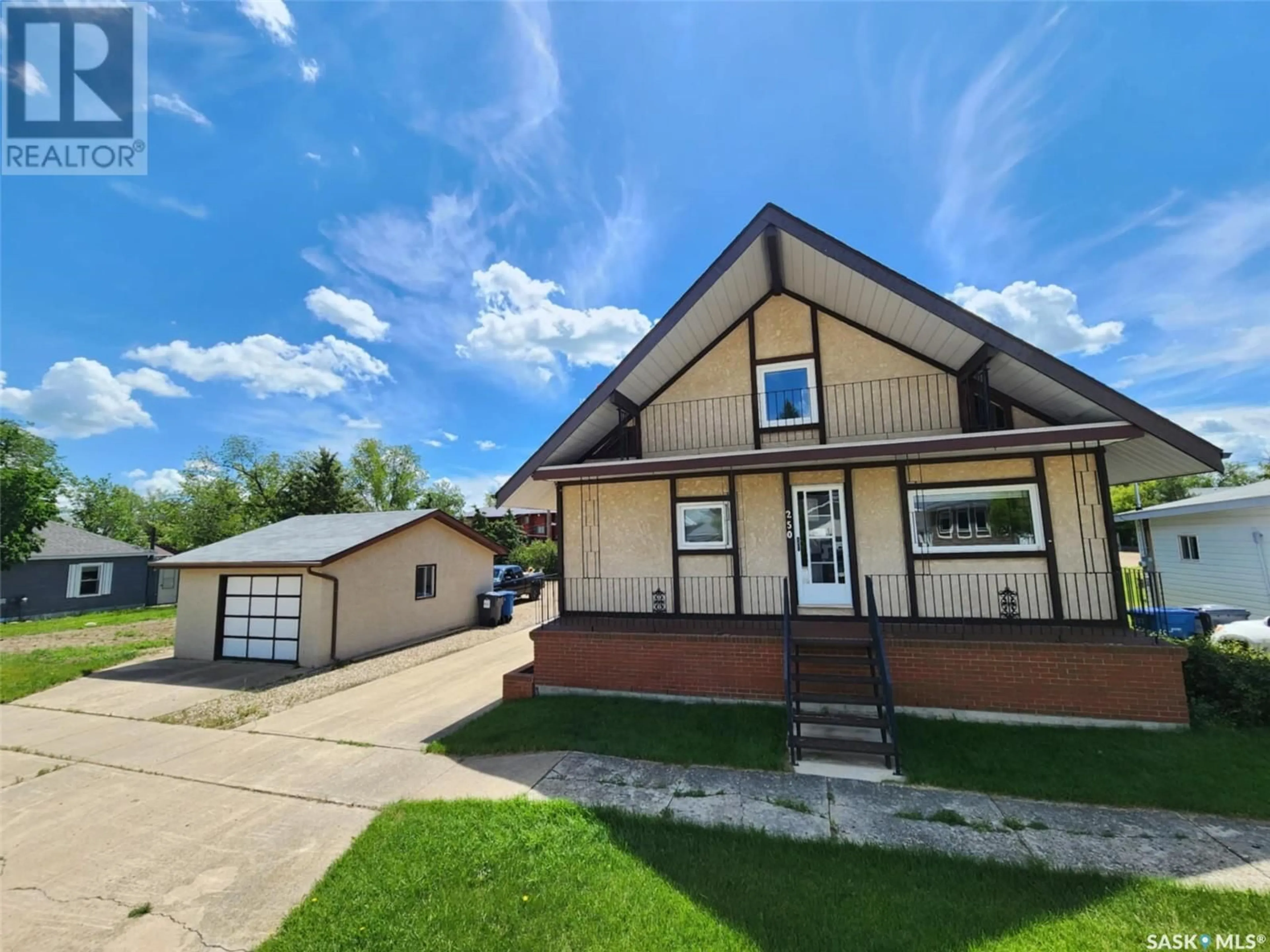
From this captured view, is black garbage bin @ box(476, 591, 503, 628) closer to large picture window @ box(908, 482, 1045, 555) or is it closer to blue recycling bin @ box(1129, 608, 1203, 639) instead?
large picture window @ box(908, 482, 1045, 555)

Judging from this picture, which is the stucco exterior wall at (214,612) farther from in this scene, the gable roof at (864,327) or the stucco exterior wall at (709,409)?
the stucco exterior wall at (709,409)

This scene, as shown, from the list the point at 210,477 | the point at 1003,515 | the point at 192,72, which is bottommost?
the point at 1003,515

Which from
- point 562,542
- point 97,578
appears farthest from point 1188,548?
point 97,578

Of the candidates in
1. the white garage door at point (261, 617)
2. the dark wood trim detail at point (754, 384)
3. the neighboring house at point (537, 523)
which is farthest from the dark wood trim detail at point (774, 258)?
the neighboring house at point (537, 523)

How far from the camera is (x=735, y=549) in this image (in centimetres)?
858

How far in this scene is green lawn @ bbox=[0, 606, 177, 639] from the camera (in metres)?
18.2

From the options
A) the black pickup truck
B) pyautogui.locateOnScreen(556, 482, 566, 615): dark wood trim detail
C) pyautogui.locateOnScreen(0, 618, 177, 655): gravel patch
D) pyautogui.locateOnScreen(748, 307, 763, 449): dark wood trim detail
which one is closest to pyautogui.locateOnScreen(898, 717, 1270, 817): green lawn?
pyautogui.locateOnScreen(748, 307, 763, 449): dark wood trim detail

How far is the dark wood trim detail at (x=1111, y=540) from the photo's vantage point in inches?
274

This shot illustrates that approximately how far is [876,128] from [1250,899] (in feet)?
36.9

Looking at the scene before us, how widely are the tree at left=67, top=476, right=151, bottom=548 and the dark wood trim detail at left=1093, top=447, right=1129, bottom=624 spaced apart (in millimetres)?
69569

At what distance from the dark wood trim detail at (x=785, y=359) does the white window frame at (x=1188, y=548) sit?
48.9ft

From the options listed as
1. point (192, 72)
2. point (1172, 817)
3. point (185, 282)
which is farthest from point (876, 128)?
point (185, 282)

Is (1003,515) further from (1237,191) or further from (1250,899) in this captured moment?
(1237,191)

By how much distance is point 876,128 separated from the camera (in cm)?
932
